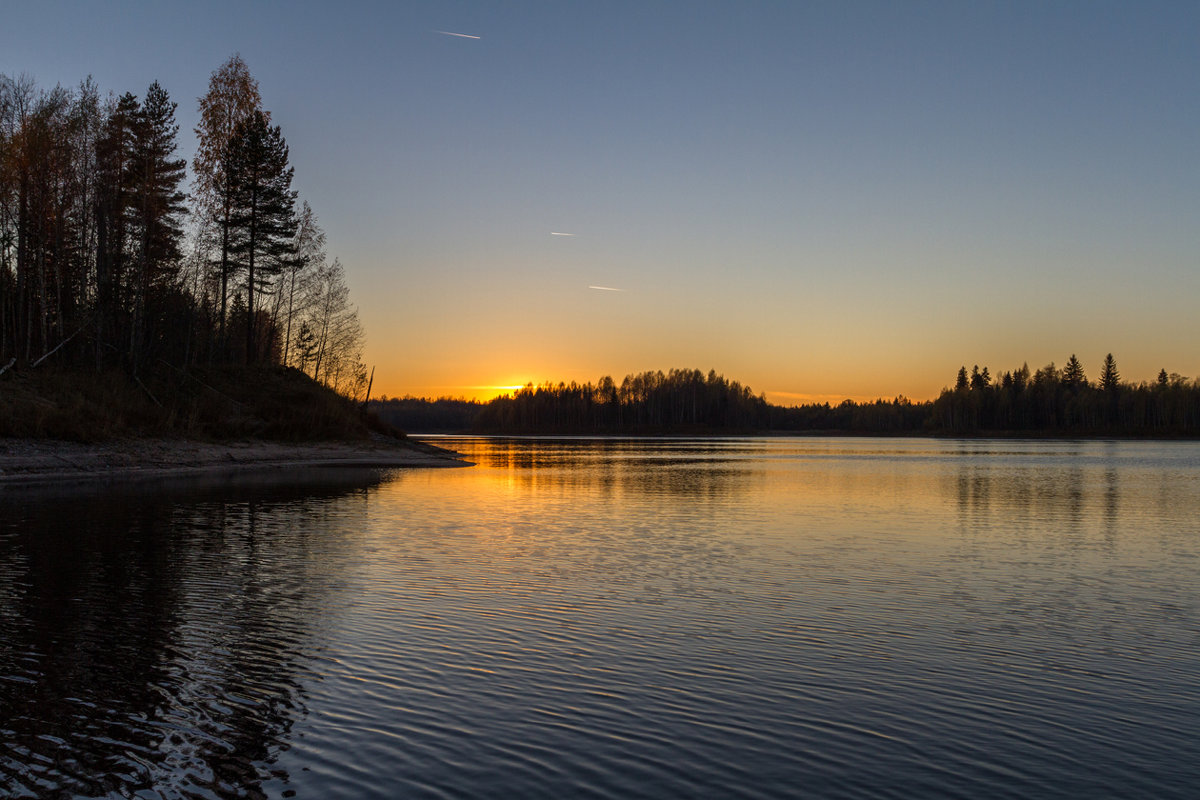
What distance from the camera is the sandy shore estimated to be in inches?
1325

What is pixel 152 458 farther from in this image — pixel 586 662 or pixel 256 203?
pixel 586 662

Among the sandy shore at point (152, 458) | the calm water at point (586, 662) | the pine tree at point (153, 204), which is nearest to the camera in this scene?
the calm water at point (586, 662)

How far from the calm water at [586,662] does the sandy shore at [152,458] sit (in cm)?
1376

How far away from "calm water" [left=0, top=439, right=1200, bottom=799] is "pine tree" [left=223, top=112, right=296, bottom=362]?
36.8 metres

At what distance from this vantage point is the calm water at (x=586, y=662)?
22.3 feet

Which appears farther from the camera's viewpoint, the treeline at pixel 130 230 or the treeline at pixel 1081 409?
the treeline at pixel 1081 409

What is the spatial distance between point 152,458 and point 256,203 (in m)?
22.8

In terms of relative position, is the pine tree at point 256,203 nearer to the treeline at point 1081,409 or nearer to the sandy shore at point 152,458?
the sandy shore at point 152,458

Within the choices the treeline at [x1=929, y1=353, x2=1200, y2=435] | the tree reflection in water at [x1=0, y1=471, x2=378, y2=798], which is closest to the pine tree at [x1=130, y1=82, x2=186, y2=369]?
the tree reflection in water at [x1=0, y1=471, x2=378, y2=798]

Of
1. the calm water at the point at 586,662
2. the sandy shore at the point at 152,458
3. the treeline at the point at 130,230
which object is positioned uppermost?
the treeline at the point at 130,230

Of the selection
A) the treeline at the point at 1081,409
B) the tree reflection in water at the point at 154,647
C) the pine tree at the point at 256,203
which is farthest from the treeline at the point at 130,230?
the treeline at the point at 1081,409

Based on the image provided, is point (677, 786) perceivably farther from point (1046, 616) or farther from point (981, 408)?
point (981, 408)

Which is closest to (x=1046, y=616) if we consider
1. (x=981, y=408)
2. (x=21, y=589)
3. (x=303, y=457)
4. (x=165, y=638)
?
(x=165, y=638)

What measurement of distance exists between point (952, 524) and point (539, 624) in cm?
1833
